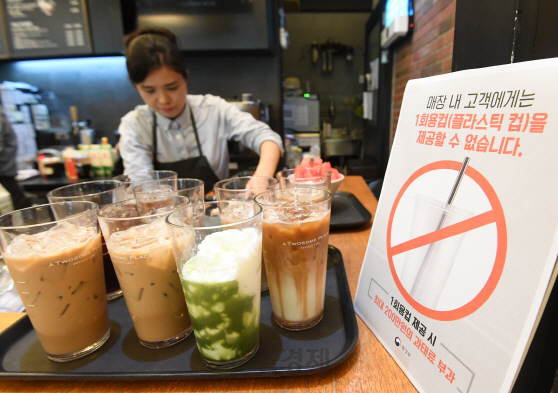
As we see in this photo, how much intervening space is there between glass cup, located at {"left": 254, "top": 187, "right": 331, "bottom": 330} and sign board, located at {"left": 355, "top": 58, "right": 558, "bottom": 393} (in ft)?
0.43

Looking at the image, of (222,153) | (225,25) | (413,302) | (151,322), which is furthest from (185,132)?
(413,302)

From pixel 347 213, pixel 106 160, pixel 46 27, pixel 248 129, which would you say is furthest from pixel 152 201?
pixel 46 27

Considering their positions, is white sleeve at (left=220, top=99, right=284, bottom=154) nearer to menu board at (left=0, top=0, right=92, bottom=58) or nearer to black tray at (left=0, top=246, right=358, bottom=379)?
black tray at (left=0, top=246, right=358, bottom=379)

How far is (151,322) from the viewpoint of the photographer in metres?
0.63

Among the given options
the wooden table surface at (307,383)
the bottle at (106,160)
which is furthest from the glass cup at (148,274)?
the bottle at (106,160)

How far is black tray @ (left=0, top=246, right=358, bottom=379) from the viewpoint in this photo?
55 cm

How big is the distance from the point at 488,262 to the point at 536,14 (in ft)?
1.49

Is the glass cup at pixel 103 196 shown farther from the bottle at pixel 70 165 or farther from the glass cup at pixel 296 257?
the bottle at pixel 70 165

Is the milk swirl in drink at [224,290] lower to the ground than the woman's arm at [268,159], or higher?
lower

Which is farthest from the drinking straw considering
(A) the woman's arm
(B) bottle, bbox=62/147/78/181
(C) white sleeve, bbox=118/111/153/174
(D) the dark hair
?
(B) bottle, bbox=62/147/78/181

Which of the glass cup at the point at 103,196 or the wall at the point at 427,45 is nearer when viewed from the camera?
the glass cup at the point at 103,196

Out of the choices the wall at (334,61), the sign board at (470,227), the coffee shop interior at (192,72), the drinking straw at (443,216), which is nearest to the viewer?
the sign board at (470,227)

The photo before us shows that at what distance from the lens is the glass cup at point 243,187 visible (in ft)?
2.64

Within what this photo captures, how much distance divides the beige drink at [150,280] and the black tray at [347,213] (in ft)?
2.26
